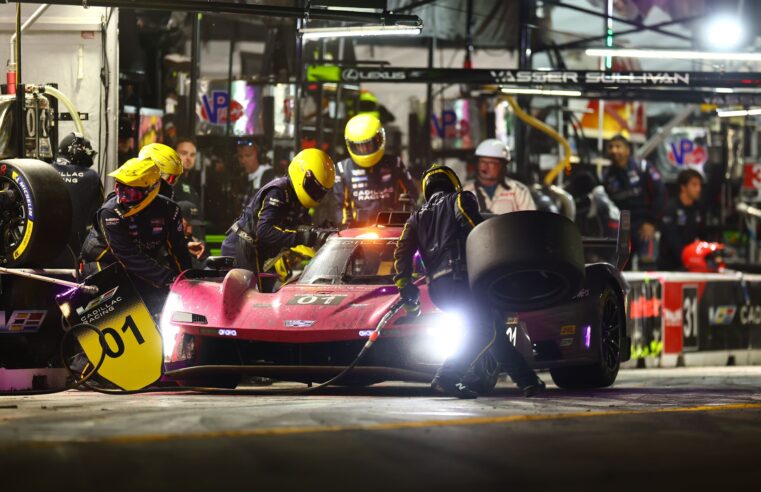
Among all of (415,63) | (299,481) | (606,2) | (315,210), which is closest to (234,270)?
(299,481)

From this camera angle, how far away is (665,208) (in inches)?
910

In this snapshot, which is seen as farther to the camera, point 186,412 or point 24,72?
point 24,72

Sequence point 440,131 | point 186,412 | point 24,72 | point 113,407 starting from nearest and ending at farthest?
point 186,412
point 113,407
point 24,72
point 440,131

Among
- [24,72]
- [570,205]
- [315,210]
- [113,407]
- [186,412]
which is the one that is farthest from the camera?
[570,205]

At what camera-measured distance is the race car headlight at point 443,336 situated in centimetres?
1130

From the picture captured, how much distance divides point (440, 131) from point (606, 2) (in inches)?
153

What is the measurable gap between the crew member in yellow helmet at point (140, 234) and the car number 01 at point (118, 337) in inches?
15.5

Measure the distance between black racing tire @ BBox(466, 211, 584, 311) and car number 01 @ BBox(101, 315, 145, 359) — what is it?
2.74 meters

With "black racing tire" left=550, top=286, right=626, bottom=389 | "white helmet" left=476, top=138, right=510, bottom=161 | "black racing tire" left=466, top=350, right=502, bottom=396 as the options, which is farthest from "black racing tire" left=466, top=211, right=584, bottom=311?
"white helmet" left=476, top=138, right=510, bottom=161

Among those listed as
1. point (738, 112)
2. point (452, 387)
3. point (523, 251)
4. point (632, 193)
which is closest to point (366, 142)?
point (452, 387)

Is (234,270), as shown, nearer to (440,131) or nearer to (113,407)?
(113,407)

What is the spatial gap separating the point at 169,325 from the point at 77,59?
4833mm

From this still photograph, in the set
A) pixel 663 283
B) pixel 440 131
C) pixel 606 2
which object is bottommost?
pixel 663 283

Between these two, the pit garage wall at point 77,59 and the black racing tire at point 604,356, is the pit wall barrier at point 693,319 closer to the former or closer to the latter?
the black racing tire at point 604,356
